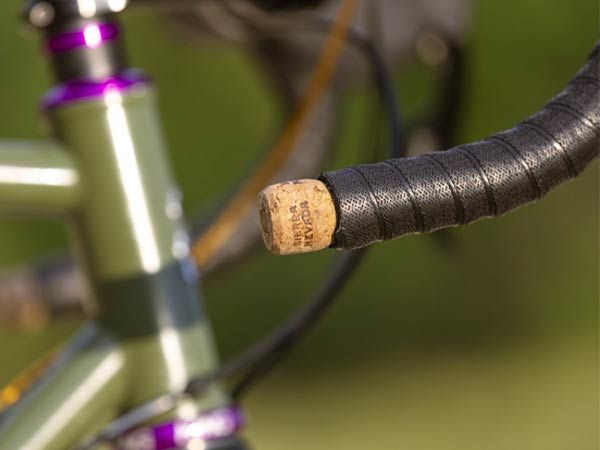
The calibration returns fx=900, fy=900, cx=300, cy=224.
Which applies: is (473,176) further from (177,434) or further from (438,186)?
(177,434)

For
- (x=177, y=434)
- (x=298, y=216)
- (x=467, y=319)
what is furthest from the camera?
(x=467, y=319)

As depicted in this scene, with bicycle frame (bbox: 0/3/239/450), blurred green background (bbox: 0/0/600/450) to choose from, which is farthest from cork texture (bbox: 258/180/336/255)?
blurred green background (bbox: 0/0/600/450)

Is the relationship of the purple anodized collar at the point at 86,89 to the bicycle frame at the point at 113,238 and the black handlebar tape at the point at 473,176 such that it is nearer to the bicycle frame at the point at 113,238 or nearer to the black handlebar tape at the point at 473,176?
the bicycle frame at the point at 113,238

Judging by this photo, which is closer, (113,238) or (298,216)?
(298,216)

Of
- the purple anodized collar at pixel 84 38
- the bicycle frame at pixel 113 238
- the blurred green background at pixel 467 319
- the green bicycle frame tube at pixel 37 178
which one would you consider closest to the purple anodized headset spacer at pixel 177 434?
the bicycle frame at pixel 113 238

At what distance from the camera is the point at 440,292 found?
4.86ft

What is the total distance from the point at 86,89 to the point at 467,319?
36.9 inches

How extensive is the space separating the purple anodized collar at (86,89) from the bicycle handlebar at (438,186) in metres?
0.29

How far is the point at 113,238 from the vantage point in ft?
1.99

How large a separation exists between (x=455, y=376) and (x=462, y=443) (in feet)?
0.38

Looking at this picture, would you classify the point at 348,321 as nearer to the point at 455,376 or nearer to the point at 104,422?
the point at 455,376

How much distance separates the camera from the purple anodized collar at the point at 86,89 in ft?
1.99

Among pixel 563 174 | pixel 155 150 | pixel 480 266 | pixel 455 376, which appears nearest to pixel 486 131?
pixel 480 266

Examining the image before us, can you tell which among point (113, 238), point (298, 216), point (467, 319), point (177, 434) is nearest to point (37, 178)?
point (113, 238)
